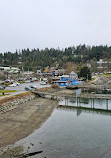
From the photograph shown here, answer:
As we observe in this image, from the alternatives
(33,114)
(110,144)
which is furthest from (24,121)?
(110,144)

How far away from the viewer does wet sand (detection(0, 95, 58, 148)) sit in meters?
20.9

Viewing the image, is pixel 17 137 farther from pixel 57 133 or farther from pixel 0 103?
pixel 0 103

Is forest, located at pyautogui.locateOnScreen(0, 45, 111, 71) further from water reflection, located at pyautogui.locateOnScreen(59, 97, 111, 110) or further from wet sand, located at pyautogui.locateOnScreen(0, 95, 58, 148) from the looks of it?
wet sand, located at pyautogui.locateOnScreen(0, 95, 58, 148)

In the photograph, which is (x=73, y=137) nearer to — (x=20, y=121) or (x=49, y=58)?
(x=20, y=121)

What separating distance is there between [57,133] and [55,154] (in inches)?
215

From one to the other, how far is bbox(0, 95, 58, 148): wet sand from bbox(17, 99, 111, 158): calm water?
118 cm

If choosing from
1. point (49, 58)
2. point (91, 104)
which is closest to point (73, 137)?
point (91, 104)

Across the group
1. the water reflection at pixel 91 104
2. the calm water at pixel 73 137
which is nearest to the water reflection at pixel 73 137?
the calm water at pixel 73 137

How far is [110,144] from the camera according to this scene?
19.0 m

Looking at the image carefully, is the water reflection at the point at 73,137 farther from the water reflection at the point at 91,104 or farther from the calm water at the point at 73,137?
the water reflection at the point at 91,104

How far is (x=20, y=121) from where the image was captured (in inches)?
1037

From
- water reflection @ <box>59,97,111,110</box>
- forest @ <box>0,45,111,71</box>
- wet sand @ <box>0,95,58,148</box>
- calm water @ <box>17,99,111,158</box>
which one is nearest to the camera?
calm water @ <box>17,99,111,158</box>

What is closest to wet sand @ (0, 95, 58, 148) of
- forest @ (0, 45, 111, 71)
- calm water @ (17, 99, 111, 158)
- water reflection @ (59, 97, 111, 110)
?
calm water @ (17, 99, 111, 158)

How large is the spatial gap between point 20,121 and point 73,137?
990cm
